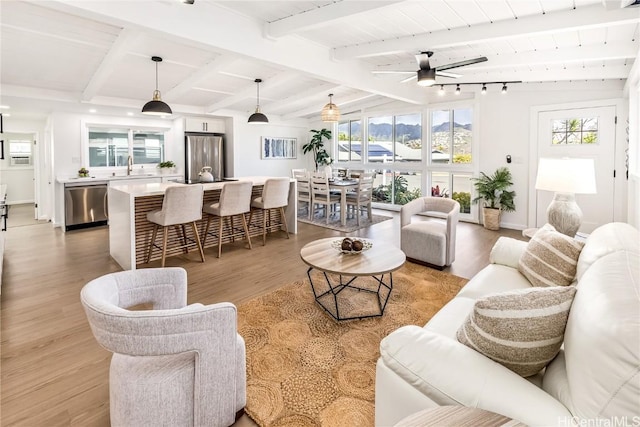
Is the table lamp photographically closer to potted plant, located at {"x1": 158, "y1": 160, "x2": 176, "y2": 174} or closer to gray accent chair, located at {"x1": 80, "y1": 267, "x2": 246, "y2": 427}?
gray accent chair, located at {"x1": 80, "y1": 267, "x2": 246, "y2": 427}

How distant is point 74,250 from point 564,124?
25.9 ft

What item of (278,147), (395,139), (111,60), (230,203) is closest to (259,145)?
(278,147)

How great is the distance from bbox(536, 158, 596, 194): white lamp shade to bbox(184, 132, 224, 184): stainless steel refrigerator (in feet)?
21.5

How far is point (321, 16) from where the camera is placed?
313 cm

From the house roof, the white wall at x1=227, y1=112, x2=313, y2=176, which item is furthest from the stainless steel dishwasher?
the white wall at x1=227, y1=112, x2=313, y2=176

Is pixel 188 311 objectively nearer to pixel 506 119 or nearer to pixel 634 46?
pixel 634 46

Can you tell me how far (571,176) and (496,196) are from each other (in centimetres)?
349

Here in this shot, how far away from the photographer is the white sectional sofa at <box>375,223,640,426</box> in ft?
Answer: 2.93

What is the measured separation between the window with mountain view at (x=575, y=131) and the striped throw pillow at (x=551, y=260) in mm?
4280

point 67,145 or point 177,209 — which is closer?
point 177,209

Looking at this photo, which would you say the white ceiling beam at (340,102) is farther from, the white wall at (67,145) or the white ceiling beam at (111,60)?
the white ceiling beam at (111,60)

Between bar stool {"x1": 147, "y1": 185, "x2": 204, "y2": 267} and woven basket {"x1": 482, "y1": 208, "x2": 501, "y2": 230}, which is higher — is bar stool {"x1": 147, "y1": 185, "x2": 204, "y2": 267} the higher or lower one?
the higher one

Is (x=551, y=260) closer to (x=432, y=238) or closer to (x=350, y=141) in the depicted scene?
(x=432, y=238)

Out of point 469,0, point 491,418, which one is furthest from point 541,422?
point 469,0
